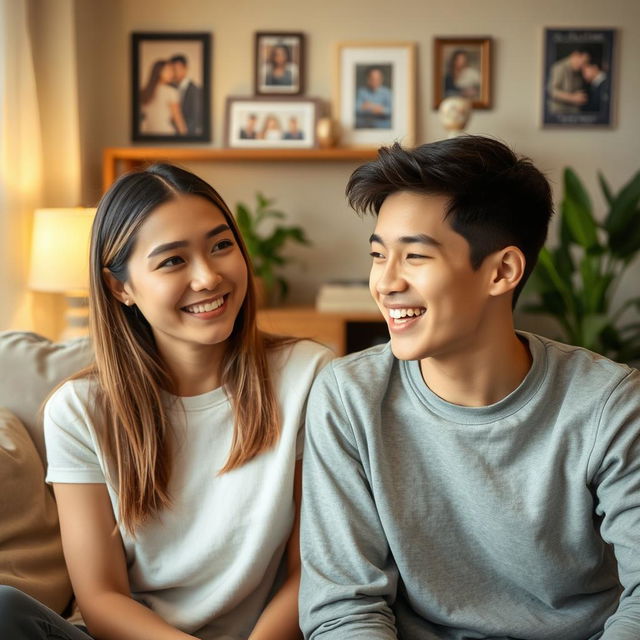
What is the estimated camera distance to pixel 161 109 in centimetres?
411

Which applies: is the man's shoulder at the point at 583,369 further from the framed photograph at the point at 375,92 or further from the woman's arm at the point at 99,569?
the framed photograph at the point at 375,92

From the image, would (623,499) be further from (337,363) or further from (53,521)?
(53,521)

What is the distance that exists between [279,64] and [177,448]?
9.50ft

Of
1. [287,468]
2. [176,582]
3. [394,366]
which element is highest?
[394,366]

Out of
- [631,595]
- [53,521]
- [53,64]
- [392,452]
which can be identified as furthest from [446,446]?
[53,64]

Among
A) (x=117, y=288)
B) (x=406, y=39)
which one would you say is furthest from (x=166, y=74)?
(x=117, y=288)

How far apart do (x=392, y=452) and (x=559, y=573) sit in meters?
0.30

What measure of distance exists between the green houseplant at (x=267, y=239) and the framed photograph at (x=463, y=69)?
36.1 inches

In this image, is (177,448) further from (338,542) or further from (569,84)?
(569,84)

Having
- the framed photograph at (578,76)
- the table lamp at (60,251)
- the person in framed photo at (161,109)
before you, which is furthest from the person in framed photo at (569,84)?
the table lamp at (60,251)

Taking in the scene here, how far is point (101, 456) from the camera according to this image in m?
1.48

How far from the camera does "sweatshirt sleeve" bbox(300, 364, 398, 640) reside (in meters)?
1.24

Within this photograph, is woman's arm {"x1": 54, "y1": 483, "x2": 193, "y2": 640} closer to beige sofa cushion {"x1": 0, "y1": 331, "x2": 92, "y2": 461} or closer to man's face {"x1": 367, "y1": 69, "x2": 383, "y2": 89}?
beige sofa cushion {"x1": 0, "y1": 331, "x2": 92, "y2": 461}

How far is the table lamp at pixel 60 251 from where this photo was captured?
3.04 metres
